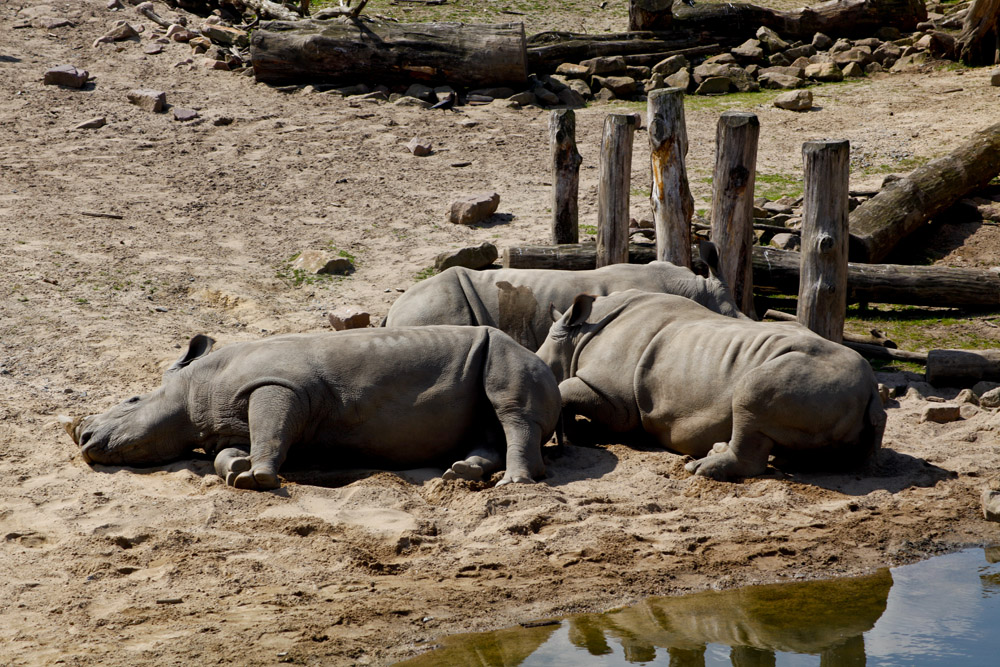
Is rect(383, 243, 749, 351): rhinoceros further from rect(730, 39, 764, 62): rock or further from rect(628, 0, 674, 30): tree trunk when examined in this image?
rect(628, 0, 674, 30): tree trunk

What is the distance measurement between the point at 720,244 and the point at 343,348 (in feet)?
12.0

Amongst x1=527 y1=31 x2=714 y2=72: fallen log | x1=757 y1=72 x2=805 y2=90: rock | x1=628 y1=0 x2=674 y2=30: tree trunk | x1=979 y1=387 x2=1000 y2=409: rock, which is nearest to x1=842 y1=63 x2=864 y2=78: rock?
x1=757 y1=72 x2=805 y2=90: rock

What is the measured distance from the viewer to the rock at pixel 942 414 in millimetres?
7492

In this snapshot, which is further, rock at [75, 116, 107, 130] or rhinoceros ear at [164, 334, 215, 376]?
rock at [75, 116, 107, 130]

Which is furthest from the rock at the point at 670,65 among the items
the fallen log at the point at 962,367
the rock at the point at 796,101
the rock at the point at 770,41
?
the fallen log at the point at 962,367

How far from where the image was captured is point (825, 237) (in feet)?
27.2

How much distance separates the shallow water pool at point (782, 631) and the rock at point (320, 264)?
232 inches

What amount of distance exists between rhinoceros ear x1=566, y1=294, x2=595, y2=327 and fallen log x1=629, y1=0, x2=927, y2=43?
11111 millimetres

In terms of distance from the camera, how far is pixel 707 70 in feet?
53.9

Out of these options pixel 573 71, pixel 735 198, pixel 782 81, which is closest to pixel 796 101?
pixel 782 81

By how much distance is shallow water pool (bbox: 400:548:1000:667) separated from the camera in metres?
4.94

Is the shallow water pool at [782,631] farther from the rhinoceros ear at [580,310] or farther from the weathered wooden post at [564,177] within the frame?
the weathered wooden post at [564,177]

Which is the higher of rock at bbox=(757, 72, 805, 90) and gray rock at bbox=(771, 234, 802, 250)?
rock at bbox=(757, 72, 805, 90)

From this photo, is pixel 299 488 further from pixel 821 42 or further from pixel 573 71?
pixel 821 42
